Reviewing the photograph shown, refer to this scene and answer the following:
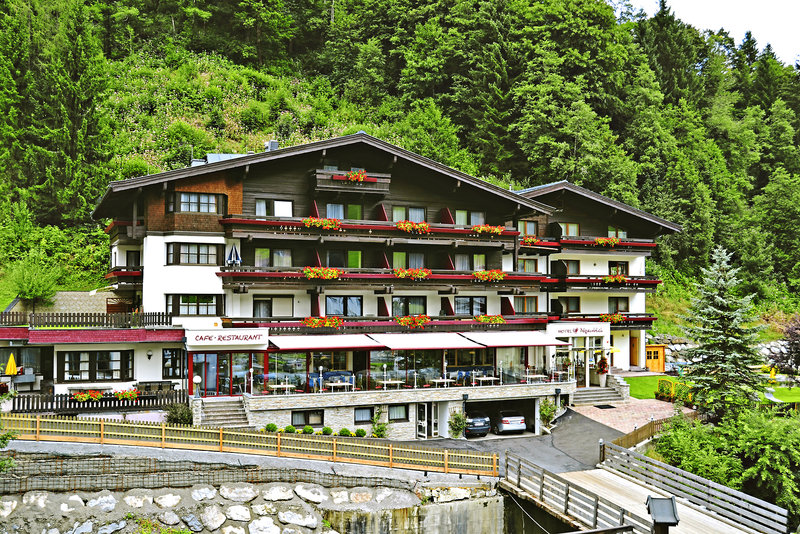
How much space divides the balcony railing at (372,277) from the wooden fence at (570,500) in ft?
45.5

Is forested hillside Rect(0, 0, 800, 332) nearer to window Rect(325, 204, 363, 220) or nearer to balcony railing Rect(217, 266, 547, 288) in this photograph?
balcony railing Rect(217, 266, 547, 288)

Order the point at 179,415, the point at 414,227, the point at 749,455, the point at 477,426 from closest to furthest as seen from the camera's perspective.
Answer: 1. the point at 749,455
2. the point at 179,415
3. the point at 477,426
4. the point at 414,227

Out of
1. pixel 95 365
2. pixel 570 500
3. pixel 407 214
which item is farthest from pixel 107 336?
pixel 570 500

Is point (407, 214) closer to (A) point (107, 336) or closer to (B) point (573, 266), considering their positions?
(B) point (573, 266)

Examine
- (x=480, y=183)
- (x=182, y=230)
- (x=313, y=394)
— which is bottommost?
(x=313, y=394)

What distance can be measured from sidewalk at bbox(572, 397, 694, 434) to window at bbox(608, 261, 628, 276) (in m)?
12.4

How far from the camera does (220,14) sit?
8281 cm

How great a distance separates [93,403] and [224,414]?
5.75 meters

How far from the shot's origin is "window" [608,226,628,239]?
165ft

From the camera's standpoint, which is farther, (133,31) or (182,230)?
(133,31)

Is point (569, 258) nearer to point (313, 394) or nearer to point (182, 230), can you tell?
point (313, 394)

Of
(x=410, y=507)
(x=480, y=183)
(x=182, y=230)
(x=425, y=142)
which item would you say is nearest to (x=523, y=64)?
(x=425, y=142)

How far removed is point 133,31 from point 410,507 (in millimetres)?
68943

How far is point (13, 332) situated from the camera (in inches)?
1220
